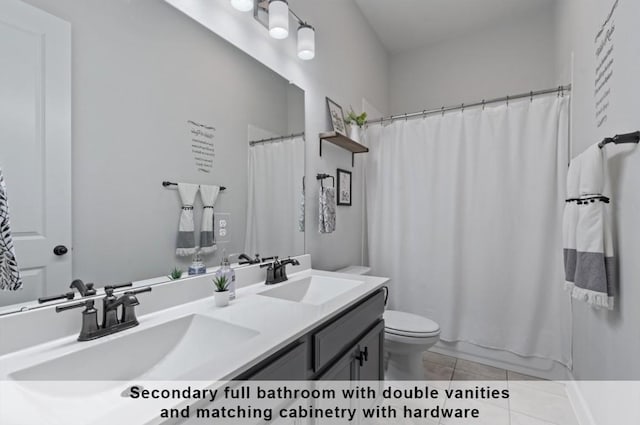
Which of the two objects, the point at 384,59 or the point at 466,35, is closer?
the point at 466,35

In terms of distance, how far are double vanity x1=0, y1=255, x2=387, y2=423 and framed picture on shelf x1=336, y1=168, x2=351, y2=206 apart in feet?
3.55

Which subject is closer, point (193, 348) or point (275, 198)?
point (193, 348)

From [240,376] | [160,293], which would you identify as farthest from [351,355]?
[160,293]

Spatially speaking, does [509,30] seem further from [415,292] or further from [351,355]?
[351,355]

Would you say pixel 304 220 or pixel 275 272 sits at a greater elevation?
pixel 304 220

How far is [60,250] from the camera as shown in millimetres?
885

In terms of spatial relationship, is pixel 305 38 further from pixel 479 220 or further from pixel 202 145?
pixel 479 220

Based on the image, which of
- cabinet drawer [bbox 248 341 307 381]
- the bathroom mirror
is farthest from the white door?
cabinet drawer [bbox 248 341 307 381]

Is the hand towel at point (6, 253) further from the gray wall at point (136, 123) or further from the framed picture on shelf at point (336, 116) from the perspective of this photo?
the framed picture on shelf at point (336, 116)

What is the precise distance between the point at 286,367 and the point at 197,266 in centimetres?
61

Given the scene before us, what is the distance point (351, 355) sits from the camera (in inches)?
49.6

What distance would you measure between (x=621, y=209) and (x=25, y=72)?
213 centimetres

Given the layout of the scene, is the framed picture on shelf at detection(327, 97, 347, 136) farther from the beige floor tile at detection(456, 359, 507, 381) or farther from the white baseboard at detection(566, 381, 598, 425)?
the white baseboard at detection(566, 381, 598, 425)

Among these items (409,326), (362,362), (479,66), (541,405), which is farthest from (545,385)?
(479,66)
